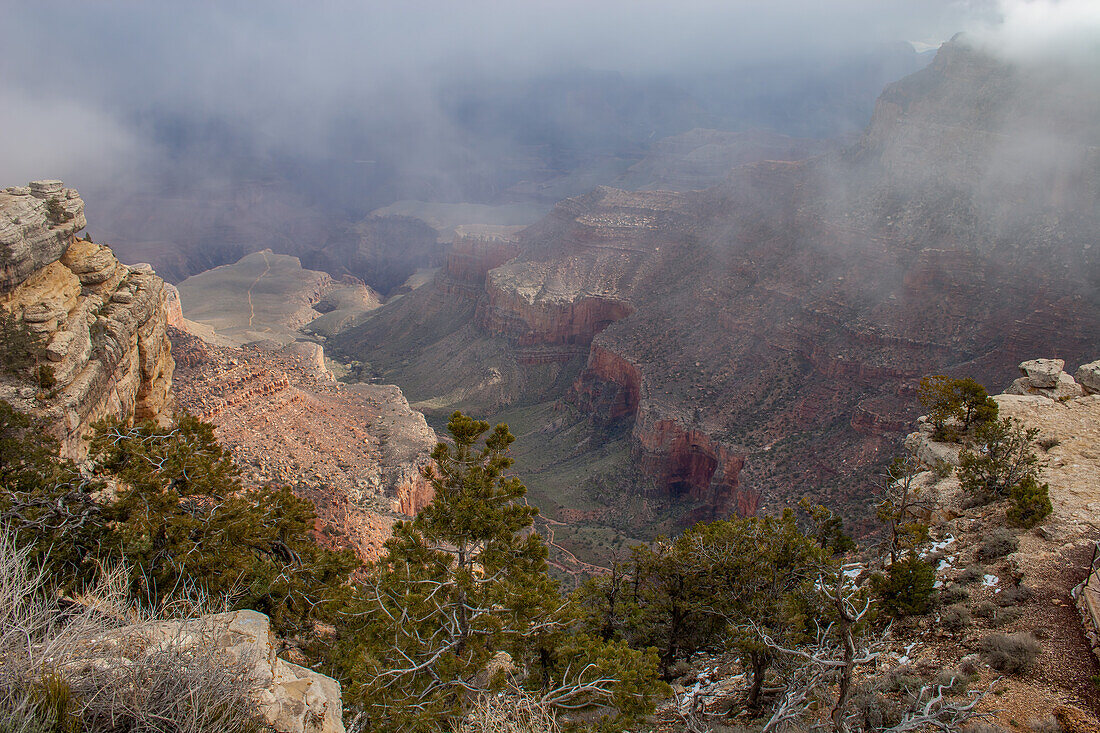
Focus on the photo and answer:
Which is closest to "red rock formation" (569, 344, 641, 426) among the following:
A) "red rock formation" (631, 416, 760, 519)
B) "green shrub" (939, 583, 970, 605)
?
"red rock formation" (631, 416, 760, 519)

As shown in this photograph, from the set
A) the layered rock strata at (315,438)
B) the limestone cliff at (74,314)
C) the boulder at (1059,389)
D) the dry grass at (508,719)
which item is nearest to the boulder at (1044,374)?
the boulder at (1059,389)

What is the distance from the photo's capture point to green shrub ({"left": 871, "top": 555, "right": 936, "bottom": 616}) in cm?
1548

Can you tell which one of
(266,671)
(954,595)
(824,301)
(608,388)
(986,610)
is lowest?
(608,388)

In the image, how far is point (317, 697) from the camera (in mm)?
10219

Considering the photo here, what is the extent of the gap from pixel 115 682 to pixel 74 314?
1815 cm

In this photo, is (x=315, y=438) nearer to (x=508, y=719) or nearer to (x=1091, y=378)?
(x=508, y=719)

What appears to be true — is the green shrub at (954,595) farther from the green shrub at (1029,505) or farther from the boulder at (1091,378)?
A: the boulder at (1091,378)

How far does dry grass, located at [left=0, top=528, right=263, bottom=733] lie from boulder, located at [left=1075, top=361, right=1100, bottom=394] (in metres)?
32.6

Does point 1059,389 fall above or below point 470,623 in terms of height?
above

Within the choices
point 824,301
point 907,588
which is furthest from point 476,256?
point 907,588

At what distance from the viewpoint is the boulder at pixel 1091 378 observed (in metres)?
26.4

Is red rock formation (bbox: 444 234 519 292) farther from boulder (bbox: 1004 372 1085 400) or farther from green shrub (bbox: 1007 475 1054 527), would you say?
green shrub (bbox: 1007 475 1054 527)

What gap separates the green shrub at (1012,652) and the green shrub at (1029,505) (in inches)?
242

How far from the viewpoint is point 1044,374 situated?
27516 millimetres
